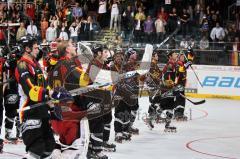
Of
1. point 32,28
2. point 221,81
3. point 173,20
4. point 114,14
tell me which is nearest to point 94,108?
point 221,81

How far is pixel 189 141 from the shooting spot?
11.7m

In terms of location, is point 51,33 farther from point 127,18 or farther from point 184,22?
point 184,22

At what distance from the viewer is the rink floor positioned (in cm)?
1012

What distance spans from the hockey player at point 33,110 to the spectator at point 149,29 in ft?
50.9

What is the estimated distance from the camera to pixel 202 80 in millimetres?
19688

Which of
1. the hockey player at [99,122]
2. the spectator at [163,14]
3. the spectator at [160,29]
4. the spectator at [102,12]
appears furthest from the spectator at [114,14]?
the hockey player at [99,122]

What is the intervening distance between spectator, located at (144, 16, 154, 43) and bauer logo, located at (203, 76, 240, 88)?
3642 millimetres

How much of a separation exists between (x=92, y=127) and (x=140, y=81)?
1703 millimetres

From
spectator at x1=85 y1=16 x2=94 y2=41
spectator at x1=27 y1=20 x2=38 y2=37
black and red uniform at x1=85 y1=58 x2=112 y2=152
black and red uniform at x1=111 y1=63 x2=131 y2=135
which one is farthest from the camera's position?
spectator at x1=27 y1=20 x2=38 y2=37

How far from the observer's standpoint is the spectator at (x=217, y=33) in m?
21.9

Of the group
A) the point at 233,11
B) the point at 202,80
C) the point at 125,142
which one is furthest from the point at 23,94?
the point at 233,11

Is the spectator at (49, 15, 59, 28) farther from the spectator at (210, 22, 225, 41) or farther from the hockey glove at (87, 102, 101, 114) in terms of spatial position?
the hockey glove at (87, 102, 101, 114)

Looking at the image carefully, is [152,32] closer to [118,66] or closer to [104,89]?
[118,66]

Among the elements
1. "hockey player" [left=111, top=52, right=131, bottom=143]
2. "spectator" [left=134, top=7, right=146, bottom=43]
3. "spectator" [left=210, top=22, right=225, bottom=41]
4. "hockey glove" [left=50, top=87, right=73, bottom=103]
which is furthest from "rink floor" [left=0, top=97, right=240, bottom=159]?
"spectator" [left=134, top=7, right=146, bottom=43]
